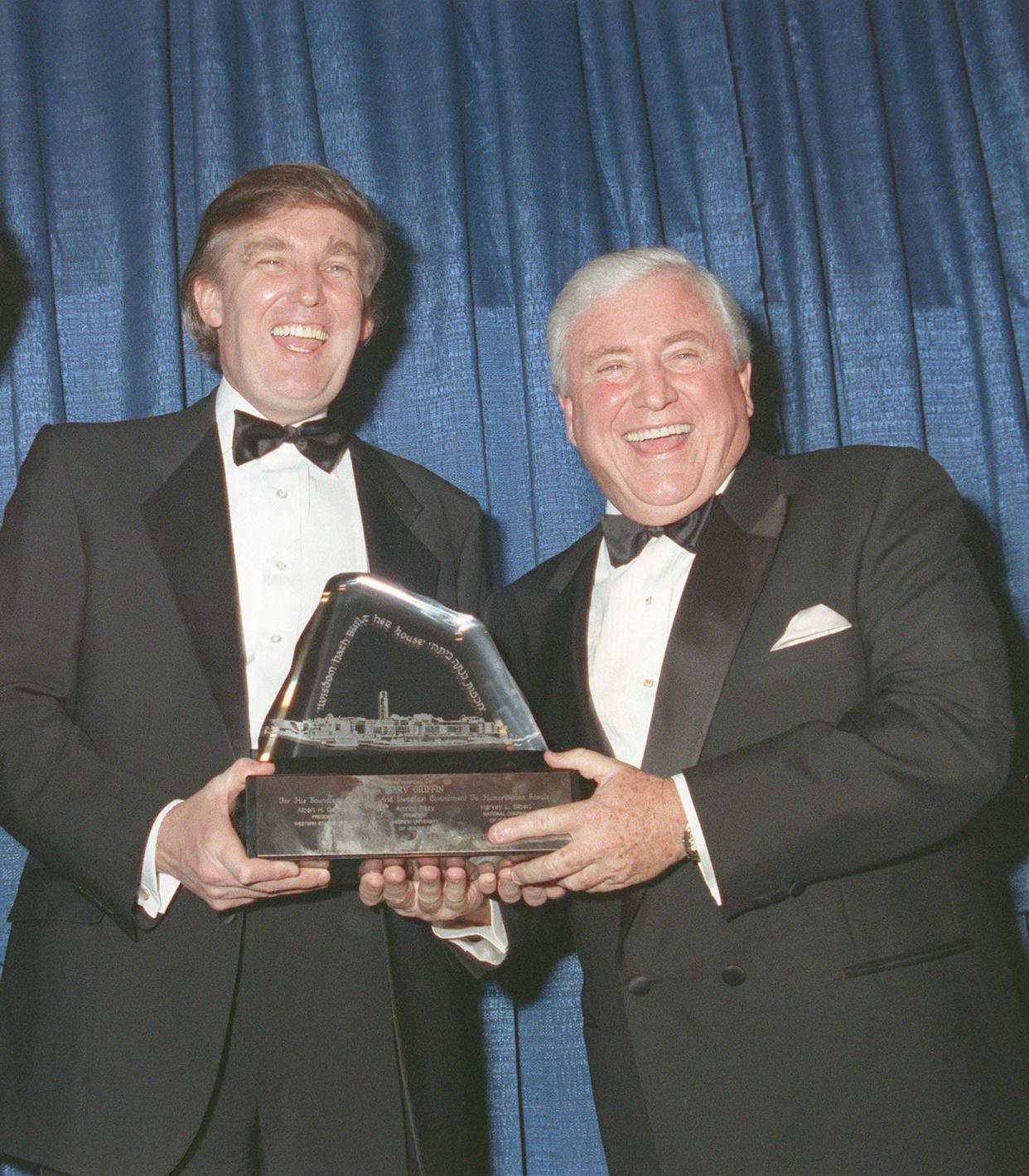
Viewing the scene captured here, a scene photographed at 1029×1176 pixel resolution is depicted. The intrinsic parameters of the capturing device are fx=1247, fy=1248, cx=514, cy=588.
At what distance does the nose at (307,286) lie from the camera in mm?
1877

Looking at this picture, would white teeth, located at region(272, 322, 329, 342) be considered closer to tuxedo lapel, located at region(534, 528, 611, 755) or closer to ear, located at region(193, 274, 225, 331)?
ear, located at region(193, 274, 225, 331)

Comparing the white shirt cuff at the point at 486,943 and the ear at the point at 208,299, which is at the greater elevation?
the ear at the point at 208,299

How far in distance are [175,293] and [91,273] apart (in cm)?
18

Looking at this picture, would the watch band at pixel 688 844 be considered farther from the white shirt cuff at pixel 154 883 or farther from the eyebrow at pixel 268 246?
the eyebrow at pixel 268 246

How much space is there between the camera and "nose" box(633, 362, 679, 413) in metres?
1.83

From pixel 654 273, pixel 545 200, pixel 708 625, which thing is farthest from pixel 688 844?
pixel 545 200

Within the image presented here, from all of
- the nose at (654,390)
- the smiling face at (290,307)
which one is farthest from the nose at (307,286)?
the nose at (654,390)

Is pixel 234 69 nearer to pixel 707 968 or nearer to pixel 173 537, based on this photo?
pixel 173 537

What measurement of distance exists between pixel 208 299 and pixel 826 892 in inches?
51.0

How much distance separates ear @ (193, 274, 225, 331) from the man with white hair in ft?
2.58

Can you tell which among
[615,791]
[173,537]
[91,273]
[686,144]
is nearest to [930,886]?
[615,791]

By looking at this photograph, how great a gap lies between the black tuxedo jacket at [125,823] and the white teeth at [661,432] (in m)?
0.42

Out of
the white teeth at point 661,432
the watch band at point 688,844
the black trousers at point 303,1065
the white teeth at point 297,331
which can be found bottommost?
the black trousers at point 303,1065

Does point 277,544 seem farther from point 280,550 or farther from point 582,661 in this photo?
point 582,661
